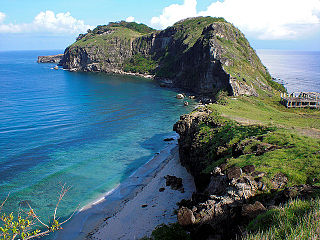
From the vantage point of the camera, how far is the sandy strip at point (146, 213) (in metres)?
26.4

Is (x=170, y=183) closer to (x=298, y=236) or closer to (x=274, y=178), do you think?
(x=274, y=178)

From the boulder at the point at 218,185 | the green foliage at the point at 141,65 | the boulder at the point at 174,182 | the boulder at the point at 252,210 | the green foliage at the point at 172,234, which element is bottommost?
the boulder at the point at 174,182

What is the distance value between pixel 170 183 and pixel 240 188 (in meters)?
18.2

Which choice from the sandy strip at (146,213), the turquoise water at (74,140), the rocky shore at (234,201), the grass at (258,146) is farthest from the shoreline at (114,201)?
the rocky shore at (234,201)

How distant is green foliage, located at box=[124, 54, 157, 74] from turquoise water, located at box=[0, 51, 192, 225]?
73.0 metres

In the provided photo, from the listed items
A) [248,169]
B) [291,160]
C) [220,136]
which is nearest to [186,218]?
[248,169]

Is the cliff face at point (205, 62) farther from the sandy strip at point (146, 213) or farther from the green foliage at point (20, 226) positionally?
the green foliage at point (20, 226)

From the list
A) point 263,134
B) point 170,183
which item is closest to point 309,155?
point 263,134

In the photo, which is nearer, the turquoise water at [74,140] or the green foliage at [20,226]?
the green foliage at [20,226]

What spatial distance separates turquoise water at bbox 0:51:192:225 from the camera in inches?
1476

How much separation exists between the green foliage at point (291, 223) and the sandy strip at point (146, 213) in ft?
48.6

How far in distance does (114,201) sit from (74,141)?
1011 inches

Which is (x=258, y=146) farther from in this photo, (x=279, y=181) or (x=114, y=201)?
(x=114, y=201)

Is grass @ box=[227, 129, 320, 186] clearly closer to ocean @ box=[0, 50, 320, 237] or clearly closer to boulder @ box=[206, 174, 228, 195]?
boulder @ box=[206, 174, 228, 195]
